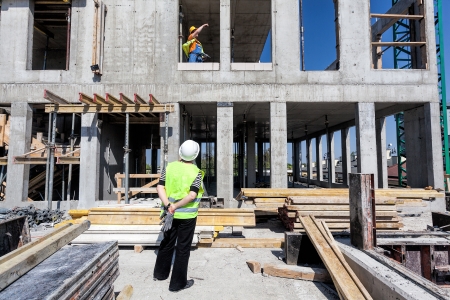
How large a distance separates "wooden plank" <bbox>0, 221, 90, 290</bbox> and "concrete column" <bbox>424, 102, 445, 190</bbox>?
11.6 meters

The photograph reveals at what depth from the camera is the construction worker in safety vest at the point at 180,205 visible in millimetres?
3252

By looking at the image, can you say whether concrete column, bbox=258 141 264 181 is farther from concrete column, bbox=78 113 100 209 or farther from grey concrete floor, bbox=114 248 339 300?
grey concrete floor, bbox=114 248 339 300

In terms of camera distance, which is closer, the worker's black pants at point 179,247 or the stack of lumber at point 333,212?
the worker's black pants at point 179,247

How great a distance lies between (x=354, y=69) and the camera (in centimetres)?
935

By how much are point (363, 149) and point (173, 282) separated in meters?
8.47

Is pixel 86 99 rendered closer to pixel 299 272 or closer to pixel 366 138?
pixel 299 272

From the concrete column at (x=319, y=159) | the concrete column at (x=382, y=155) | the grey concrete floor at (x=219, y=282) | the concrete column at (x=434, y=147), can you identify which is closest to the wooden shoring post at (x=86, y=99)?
the grey concrete floor at (x=219, y=282)

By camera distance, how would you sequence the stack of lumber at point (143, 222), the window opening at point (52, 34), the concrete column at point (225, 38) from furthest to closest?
the window opening at point (52, 34), the concrete column at point (225, 38), the stack of lumber at point (143, 222)

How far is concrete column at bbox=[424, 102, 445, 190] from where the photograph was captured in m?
9.02

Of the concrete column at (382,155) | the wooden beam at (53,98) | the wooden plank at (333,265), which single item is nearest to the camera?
the wooden plank at (333,265)

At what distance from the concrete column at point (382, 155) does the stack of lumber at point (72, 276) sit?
12572 millimetres

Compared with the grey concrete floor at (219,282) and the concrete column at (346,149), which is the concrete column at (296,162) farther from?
the grey concrete floor at (219,282)

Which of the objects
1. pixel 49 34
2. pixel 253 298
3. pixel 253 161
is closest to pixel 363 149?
pixel 253 161

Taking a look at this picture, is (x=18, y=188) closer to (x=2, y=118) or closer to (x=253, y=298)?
(x=2, y=118)
